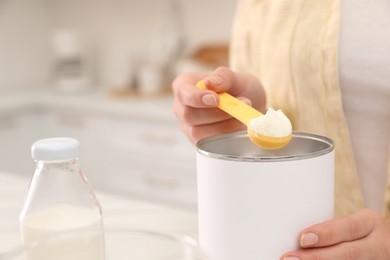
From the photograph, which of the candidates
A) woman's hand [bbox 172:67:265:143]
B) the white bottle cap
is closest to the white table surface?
woman's hand [bbox 172:67:265:143]

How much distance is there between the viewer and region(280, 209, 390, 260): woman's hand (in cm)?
49

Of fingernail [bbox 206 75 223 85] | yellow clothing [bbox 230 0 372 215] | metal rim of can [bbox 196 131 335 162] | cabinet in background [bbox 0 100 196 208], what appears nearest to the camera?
metal rim of can [bbox 196 131 335 162]

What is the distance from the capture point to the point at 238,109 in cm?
59

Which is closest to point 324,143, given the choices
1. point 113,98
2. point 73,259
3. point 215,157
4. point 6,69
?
point 215,157

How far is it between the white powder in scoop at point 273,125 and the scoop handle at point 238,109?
0.03 meters

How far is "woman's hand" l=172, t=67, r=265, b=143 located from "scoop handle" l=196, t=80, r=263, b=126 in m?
0.01

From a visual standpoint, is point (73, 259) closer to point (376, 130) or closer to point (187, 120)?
point (187, 120)

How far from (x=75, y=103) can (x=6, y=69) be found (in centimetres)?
53

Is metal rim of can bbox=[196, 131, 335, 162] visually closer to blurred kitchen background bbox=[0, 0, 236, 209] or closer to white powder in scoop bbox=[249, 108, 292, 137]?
white powder in scoop bbox=[249, 108, 292, 137]

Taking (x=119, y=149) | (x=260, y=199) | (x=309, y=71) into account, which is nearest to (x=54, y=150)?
(x=260, y=199)

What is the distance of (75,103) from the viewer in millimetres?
2588

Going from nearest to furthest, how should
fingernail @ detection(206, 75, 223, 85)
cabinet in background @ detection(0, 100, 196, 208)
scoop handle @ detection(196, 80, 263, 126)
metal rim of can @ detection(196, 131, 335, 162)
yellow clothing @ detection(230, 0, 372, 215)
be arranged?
metal rim of can @ detection(196, 131, 335, 162) < scoop handle @ detection(196, 80, 263, 126) < fingernail @ detection(206, 75, 223, 85) < yellow clothing @ detection(230, 0, 372, 215) < cabinet in background @ detection(0, 100, 196, 208)

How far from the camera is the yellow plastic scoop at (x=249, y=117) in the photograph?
531mm

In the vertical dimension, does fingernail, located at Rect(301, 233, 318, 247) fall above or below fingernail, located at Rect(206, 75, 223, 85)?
below
